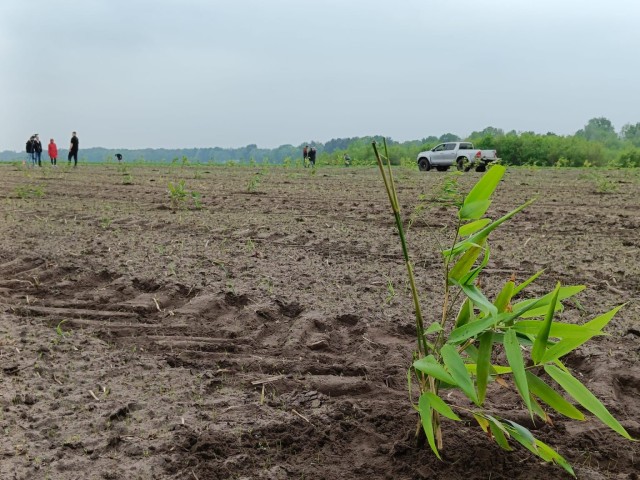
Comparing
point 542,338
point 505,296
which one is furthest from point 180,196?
point 542,338

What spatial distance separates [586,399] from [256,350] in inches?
89.5

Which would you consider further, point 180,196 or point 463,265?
point 180,196

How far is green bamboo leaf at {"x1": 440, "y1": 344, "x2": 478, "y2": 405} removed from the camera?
6.78 ft

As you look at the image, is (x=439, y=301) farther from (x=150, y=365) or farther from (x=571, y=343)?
(x=571, y=343)

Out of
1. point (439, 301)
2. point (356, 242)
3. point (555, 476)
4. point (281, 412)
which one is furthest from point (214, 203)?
point (555, 476)

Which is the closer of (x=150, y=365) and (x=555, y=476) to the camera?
(x=555, y=476)

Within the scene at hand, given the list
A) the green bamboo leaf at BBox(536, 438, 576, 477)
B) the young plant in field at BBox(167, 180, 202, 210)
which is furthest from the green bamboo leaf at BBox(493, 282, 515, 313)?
the young plant in field at BBox(167, 180, 202, 210)

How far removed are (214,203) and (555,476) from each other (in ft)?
30.1

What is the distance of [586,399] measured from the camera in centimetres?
204

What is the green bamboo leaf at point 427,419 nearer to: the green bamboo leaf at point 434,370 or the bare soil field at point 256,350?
the green bamboo leaf at point 434,370

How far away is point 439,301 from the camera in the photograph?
4.73 metres

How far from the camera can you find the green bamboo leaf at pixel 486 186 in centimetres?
236

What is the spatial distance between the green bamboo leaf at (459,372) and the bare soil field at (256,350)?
598 millimetres

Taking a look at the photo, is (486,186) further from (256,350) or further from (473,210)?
(256,350)
